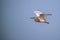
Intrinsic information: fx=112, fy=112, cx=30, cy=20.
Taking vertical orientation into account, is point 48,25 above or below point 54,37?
above

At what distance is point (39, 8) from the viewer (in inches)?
91.6

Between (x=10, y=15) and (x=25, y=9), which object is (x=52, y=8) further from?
(x=10, y=15)

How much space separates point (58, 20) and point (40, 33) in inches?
18.0

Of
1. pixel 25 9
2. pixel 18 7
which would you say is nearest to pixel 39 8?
pixel 25 9

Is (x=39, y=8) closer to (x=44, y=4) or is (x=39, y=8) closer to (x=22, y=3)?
(x=44, y=4)

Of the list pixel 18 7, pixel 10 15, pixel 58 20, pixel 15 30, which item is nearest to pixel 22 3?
pixel 18 7

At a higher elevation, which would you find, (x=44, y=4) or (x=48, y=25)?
(x=44, y=4)

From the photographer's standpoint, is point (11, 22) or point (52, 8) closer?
point (52, 8)

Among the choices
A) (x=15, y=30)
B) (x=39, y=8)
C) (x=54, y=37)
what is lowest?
(x=54, y=37)

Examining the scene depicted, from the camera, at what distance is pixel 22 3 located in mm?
2449

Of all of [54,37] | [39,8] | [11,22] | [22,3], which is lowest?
[54,37]

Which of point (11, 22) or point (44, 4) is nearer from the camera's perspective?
point (44, 4)

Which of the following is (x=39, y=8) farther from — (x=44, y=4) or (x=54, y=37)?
(x=54, y=37)

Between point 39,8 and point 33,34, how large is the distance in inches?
22.3
